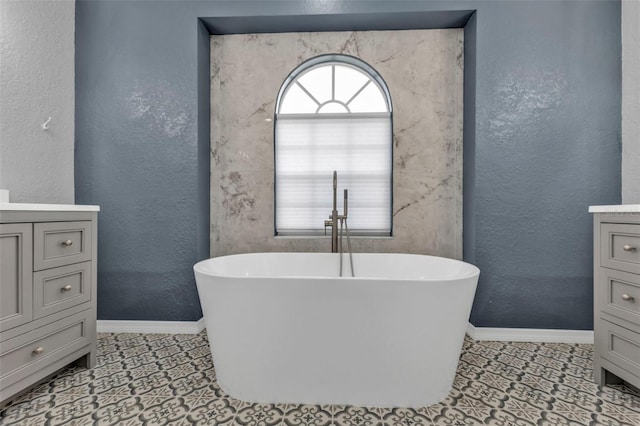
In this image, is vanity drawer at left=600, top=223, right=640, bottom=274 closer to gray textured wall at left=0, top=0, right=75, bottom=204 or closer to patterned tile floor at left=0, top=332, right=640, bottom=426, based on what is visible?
patterned tile floor at left=0, top=332, right=640, bottom=426

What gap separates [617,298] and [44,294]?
9.05ft

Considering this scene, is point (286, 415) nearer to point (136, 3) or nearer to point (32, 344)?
point (32, 344)

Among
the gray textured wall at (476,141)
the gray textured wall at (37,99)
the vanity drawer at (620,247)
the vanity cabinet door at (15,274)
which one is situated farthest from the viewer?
the gray textured wall at (476,141)

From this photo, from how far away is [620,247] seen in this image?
4.98 feet

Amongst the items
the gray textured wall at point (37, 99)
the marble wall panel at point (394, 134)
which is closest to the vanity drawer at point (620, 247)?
the marble wall panel at point (394, 134)

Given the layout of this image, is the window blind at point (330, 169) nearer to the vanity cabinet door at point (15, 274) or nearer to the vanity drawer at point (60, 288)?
the vanity drawer at point (60, 288)

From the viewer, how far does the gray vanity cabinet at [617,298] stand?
1450 millimetres

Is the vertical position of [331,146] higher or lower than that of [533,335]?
higher

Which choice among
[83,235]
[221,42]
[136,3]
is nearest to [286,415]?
[83,235]

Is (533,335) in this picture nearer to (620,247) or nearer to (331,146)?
(620,247)

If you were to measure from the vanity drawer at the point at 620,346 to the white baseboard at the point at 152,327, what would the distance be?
242 centimetres

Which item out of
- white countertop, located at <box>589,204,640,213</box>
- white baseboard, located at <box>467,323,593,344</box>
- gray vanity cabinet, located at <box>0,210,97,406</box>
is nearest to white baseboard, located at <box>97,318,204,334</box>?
gray vanity cabinet, located at <box>0,210,97,406</box>

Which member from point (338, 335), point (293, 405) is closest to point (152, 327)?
point (293, 405)

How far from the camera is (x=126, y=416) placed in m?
1.37
